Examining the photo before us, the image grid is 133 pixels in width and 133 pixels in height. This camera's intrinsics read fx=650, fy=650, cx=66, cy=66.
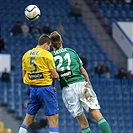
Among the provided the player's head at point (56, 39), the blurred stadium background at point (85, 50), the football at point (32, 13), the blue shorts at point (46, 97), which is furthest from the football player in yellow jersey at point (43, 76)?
the blurred stadium background at point (85, 50)

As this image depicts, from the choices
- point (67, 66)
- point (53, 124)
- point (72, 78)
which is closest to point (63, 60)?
point (67, 66)

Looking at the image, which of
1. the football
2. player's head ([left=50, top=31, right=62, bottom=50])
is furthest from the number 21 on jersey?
the football

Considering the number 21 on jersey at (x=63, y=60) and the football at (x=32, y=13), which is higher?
the football at (x=32, y=13)

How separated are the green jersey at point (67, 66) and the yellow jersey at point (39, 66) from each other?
14.9 inches

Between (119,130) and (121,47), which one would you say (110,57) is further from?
(119,130)

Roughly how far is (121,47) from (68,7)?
2938mm

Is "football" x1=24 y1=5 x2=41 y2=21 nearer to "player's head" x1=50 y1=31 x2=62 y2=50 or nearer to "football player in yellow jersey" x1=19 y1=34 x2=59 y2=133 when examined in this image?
"player's head" x1=50 y1=31 x2=62 y2=50

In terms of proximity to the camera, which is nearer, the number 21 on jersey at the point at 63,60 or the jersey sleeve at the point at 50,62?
the jersey sleeve at the point at 50,62

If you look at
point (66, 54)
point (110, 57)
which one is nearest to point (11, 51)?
point (110, 57)

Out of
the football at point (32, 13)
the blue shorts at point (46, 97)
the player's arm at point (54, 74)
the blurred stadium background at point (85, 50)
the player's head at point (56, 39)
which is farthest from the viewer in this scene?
the blurred stadium background at point (85, 50)

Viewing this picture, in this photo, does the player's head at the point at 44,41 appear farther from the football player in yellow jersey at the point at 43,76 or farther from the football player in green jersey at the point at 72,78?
the football player in green jersey at the point at 72,78

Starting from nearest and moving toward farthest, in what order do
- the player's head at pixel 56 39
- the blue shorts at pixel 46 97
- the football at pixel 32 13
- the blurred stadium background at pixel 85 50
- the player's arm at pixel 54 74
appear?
the player's arm at pixel 54 74, the blue shorts at pixel 46 97, the player's head at pixel 56 39, the football at pixel 32 13, the blurred stadium background at pixel 85 50

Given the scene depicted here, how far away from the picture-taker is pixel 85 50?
1027 inches

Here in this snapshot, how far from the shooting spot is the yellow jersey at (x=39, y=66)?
37.2ft
